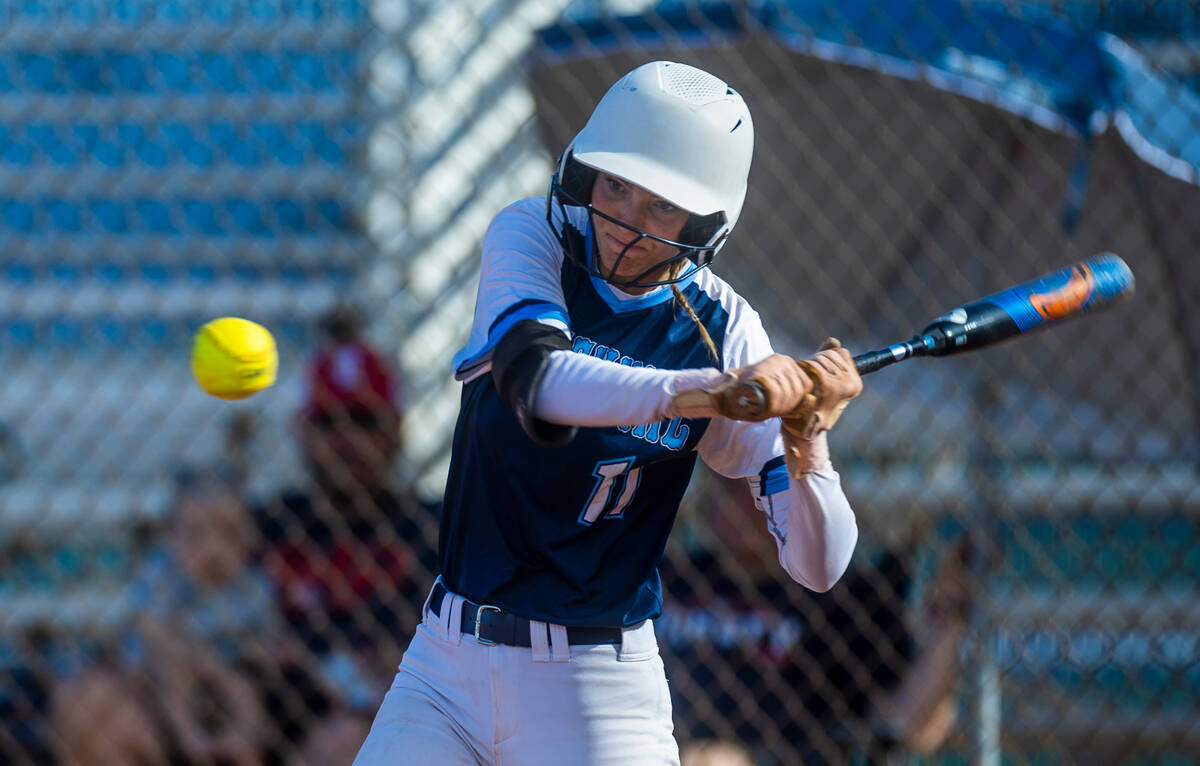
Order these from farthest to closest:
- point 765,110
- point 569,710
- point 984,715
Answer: point 765,110, point 984,715, point 569,710

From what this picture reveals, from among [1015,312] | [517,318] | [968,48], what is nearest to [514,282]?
[517,318]

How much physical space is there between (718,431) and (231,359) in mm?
824

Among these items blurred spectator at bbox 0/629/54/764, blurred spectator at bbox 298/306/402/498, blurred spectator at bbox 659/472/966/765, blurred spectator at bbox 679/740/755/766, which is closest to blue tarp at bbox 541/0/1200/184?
blurred spectator at bbox 298/306/402/498

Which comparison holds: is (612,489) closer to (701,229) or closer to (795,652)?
(701,229)

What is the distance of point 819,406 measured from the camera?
1.55 m

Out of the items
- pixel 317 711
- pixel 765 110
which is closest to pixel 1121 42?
pixel 765 110

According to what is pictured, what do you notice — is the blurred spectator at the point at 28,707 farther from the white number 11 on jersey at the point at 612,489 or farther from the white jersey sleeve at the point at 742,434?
the white jersey sleeve at the point at 742,434

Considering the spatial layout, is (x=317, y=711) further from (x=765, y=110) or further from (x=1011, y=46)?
(x=1011, y=46)

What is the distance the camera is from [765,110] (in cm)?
353

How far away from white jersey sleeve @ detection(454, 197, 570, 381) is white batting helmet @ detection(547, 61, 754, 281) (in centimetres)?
5

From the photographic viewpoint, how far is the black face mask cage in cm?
172

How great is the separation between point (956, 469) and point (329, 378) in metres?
2.12

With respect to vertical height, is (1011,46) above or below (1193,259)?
above

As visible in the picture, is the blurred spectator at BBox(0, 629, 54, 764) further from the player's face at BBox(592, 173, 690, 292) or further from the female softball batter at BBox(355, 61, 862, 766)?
the player's face at BBox(592, 173, 690, 292)
